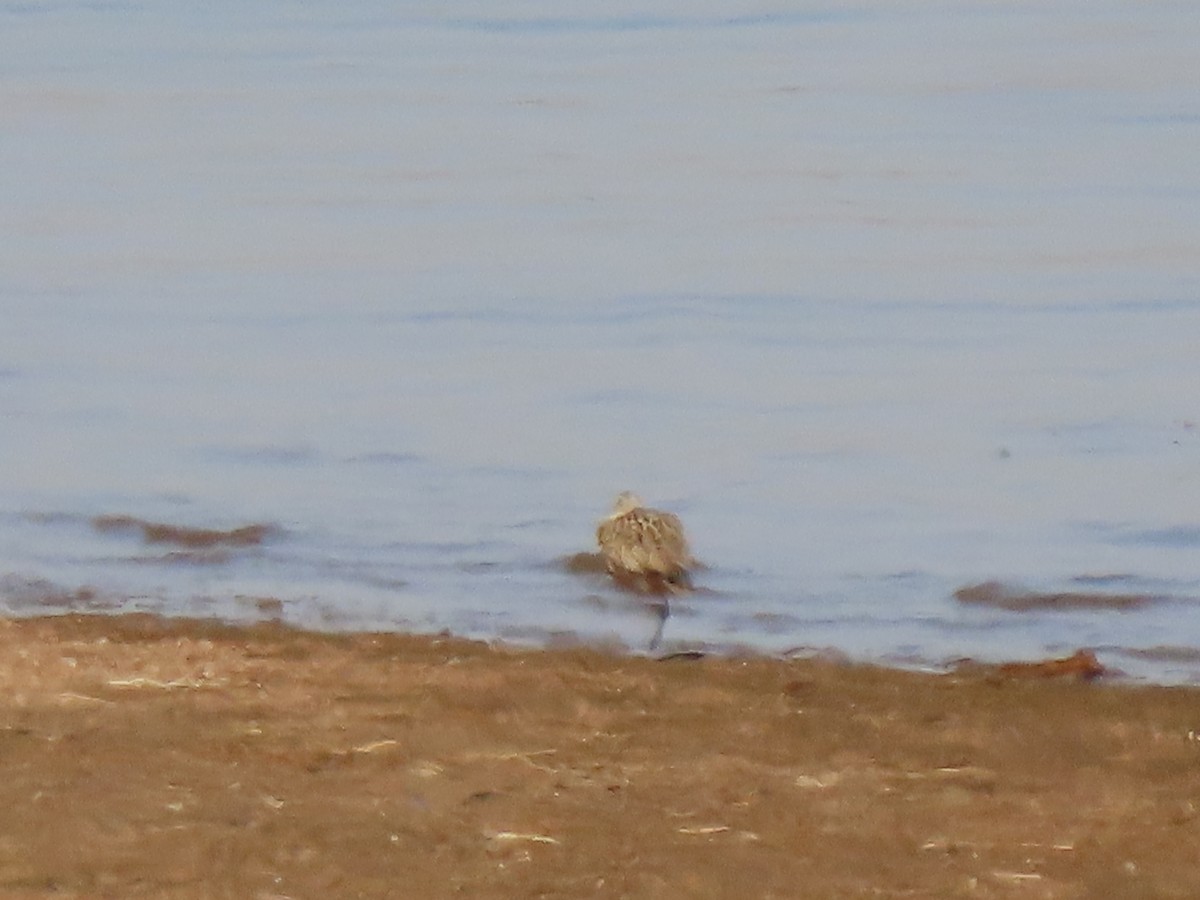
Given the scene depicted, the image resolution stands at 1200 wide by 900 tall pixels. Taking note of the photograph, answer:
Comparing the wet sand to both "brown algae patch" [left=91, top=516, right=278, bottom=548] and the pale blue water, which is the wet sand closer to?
the pale blue water

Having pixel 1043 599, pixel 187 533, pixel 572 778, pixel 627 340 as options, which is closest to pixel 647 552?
pixel 1043 599

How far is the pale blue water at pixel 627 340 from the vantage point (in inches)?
348

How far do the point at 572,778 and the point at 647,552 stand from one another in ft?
10.0

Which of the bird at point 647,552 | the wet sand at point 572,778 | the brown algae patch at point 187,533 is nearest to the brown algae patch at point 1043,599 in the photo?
the bird at point 647,552

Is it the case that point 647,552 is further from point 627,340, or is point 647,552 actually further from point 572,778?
point 627,340

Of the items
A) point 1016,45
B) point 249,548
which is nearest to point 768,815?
point 249,548

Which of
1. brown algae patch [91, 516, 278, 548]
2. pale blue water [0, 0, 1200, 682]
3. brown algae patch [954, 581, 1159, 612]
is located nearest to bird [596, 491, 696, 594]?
pale blue water [0, 0, 1200, 682]

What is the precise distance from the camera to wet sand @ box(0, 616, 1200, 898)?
4.77 meters

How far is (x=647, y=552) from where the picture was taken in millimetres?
8469

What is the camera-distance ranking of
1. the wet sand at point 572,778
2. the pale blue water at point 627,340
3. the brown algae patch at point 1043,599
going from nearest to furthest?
the wet sand at point 572,778, the brown algae patch at point 1043,599, the pale blue water at point 627,340

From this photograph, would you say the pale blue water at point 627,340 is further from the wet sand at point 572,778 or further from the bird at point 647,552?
the wet sand at point 572,778

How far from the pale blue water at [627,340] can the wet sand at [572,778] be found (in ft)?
4.49

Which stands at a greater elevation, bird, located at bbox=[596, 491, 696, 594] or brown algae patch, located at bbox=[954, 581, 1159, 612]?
bird, located at bbox=[596, 491, 696, 594]

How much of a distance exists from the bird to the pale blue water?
0.32ft
